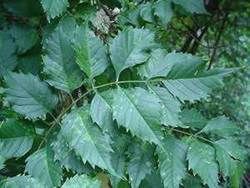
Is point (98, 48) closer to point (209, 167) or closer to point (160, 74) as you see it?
point (160, 74)

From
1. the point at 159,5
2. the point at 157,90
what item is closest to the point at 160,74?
the point at 157,90

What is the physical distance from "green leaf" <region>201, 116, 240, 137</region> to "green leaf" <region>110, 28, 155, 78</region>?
35 centimetres

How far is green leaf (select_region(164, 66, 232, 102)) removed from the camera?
1048 millimetres

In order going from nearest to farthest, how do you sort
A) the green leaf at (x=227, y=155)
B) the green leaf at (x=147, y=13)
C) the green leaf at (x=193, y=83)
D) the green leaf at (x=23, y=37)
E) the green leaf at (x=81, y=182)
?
the green leaf at (x=81, y=182)
the green leaf at (x=193, y=83)
the green leaf at (x=227, y=155)
the green leaf at (x=23, y=37)
the green leaf at (x=147, y=13)

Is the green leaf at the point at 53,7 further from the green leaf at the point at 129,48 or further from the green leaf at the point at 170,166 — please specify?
the green leaf at the point at 170,166

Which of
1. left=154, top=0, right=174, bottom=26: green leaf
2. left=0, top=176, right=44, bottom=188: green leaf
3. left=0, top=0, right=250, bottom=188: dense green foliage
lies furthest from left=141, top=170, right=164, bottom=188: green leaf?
left=154, top=0, right=174, bottom=26: green leaf

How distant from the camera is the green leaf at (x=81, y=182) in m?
Answer: 0.94

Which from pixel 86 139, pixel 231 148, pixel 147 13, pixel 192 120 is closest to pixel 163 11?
pixel 147 13

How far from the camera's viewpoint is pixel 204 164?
1157 mm

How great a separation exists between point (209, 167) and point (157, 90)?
0.87 feet

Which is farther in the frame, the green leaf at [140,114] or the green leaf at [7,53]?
the green leaf at [7,53]

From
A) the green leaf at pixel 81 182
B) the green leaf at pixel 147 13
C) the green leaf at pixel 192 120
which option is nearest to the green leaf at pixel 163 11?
the green leaf at pixel 147 13

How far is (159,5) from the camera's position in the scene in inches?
55.9

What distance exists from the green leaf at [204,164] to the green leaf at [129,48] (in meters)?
0.29
